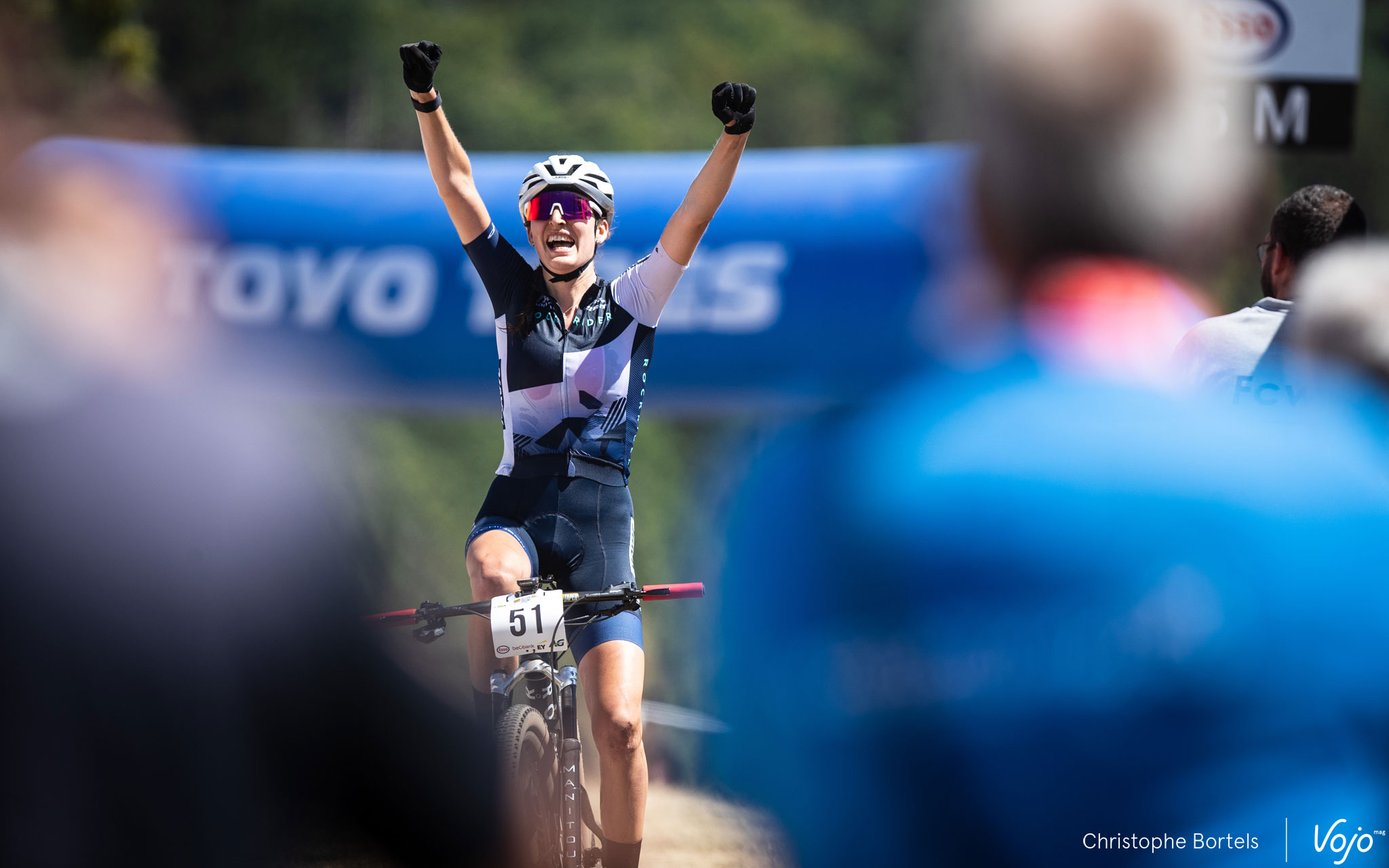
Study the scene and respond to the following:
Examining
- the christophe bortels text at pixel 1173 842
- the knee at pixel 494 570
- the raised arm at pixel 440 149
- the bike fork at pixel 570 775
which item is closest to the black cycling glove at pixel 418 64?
the raised arm at pixel 440 149

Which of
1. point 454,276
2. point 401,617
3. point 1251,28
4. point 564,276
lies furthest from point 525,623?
point 1251,28

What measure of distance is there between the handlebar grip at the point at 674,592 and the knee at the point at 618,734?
0.45 feet

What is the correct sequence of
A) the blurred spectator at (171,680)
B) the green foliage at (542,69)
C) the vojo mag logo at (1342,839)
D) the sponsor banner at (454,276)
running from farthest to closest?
the green foliage at (542,69) < the sponsor banner at (454,276) < the blurred spectator at (171,680) < the vojo mag logo at (1342,839)

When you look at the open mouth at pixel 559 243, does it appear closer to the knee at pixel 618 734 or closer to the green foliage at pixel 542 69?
the knee at pixel 618 734

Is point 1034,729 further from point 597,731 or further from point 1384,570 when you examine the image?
point 597,731

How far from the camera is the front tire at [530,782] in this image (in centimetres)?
145

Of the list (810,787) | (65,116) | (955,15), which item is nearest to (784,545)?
(810,787)

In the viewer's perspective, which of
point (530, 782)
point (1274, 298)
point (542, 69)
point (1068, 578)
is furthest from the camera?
point (542, 69)

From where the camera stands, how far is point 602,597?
145 cm

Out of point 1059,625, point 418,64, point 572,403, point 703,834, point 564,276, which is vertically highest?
point 418,64

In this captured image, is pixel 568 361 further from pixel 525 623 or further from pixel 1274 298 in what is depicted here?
pixel 1274 298

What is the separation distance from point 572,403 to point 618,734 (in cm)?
39

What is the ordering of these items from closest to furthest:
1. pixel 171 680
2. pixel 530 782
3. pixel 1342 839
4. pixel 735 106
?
pixel 1342 839 → pixel 735 106 → pixel 530 782 → pixel 171 680

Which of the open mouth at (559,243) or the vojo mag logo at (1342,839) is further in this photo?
the open mouth at (559,243)
